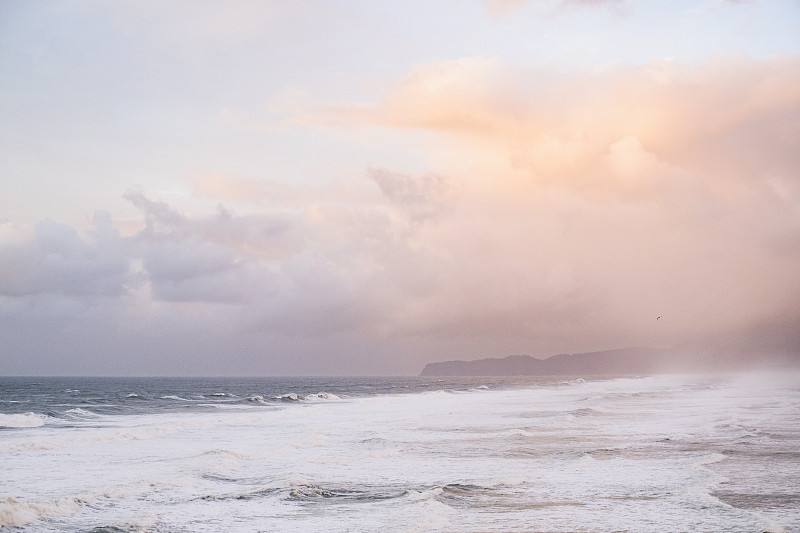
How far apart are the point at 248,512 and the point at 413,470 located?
7280 millimetres

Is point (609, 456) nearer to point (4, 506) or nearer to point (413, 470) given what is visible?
point (413, 470)

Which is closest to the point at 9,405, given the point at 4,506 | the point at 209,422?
the point at 209,422

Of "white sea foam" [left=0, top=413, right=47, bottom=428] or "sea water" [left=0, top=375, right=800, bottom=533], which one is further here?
"white sea foam" [left=0, top=413, right=47, bottom=428]

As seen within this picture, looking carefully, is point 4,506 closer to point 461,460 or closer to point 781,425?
point 461,460

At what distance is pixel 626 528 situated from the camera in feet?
44.4

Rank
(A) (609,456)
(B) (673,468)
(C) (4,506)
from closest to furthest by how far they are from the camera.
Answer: (C) (4,506)
(B) (673,468)
(A) (609,456)

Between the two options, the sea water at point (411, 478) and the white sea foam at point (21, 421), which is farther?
the white sea foam at point (21, 421)

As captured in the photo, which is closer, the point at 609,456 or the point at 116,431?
the point at 609,456

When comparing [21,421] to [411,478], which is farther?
[21,421]

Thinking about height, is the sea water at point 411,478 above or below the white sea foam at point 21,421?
above

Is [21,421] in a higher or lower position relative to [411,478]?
lower

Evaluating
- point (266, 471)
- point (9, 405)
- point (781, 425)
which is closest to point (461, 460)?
point (266, 471)

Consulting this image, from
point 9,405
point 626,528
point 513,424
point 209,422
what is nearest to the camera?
point 626,528

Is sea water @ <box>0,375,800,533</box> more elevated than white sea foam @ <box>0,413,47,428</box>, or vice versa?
sea water @ <box>0,375,800,533</box>
